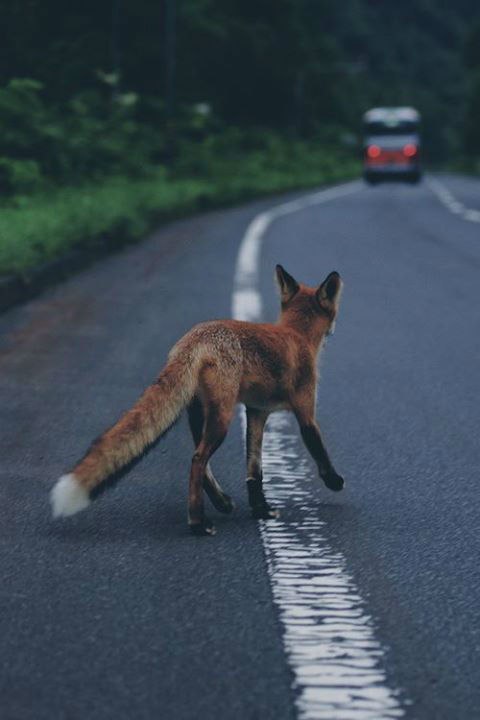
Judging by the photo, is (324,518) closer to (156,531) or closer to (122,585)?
(156,531)

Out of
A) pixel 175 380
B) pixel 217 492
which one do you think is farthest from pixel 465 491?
pixel 175 380

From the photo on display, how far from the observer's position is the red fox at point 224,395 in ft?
14.8

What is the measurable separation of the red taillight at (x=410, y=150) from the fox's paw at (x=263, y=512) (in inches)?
2163

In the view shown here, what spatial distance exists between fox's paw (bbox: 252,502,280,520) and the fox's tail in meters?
0.61

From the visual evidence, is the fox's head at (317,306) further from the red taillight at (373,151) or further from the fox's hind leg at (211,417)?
the red taillight at (373,151)

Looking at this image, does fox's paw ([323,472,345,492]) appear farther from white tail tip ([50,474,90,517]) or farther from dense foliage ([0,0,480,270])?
dense foliage ([0,0,480,270])

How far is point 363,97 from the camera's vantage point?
124188 mm

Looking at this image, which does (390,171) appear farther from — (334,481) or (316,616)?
(316,616)

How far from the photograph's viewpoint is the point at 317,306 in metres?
5.40

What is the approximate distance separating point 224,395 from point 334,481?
0.84 metres

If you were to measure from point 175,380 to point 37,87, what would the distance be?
16.5 m

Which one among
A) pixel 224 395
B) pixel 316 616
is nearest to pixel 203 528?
pixel 224 395

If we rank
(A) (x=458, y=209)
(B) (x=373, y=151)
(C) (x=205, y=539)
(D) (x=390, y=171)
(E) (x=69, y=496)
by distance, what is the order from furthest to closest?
(B) (x=373, y=151), (D) (x=390, y=171), (A) (x=458, y=209), (C) (x=205, y=539), (E) (x=69, y=496)

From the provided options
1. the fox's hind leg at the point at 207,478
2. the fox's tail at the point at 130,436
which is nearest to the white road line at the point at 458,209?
the fox's hind leg at the point at 207,478
